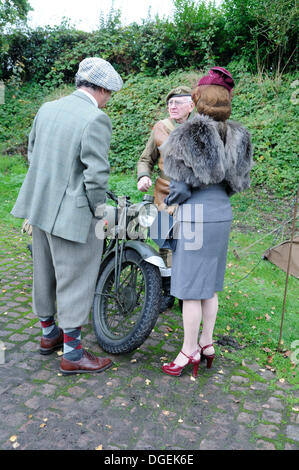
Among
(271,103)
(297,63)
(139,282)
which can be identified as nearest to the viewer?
(139,282)

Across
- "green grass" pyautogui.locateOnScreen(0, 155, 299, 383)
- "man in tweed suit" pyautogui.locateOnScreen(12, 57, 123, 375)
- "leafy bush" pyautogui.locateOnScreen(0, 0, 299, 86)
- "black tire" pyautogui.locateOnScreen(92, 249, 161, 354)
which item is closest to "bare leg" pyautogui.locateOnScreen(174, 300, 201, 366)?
"black tire" pyautogui.locateOnScreen(92, 249, 161, 354)

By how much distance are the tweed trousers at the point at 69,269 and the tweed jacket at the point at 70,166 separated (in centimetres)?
13

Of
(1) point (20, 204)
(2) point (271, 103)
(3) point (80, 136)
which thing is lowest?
A: (1) point (20, 204)

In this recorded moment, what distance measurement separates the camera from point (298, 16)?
915 centimetres

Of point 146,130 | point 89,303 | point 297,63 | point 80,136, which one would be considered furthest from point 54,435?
point 297,63

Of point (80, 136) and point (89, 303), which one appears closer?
point (80, 136)

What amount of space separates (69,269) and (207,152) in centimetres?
115

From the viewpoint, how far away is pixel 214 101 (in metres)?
2.43

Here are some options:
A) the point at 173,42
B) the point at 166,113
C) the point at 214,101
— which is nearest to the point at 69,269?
the point at 214,101

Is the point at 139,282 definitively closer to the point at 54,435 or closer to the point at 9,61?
the point at 54,435

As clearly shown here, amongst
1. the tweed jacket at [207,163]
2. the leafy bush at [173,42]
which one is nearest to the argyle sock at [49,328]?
the tweed jacket at [207,163]

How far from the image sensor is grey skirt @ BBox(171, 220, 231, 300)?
8.40ft

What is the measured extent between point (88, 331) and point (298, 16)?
900 cm

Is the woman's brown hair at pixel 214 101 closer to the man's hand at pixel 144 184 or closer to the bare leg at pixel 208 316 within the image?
the man's hand at pixel 144 184
